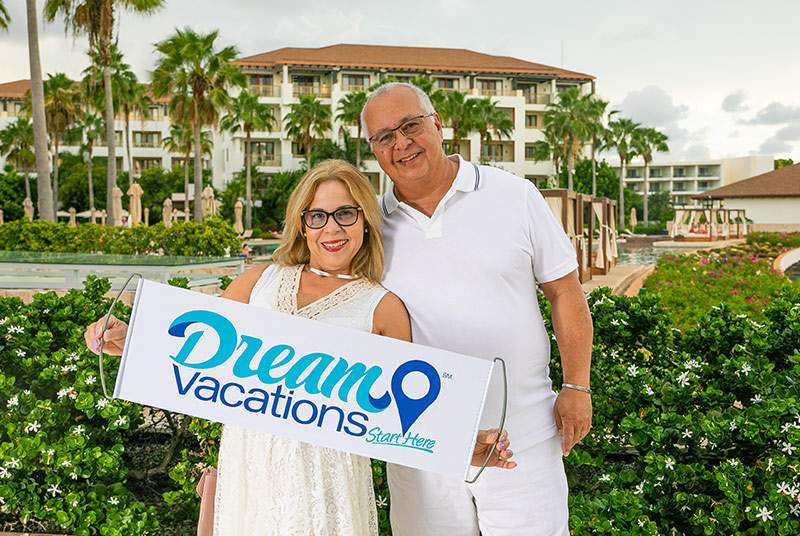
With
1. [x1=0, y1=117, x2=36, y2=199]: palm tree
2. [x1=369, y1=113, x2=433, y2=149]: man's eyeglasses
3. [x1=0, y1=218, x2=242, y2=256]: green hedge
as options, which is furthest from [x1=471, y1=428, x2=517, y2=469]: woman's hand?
[x1=0, y1=117, x2=36, y2=199]: palm tree

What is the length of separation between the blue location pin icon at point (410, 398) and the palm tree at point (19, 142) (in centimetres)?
6245

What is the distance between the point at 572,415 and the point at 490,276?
52 centimetres

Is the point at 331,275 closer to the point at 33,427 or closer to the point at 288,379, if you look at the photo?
the point at 288,379

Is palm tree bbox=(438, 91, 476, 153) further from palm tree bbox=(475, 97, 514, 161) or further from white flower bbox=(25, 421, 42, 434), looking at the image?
white flower bbox=(25, 421, 42, 434)

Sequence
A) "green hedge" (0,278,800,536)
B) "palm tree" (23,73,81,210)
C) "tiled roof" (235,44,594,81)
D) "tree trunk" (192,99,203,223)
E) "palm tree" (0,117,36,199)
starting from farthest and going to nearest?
"tiled roof" (235,44,594,81)
"palm tree" (0,117,36,199)
"palm tree" (23,73,81,210)
"tree trunk" (192,99,203,223)
"green hedge" (0,278,800,536)

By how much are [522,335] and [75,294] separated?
3148mm

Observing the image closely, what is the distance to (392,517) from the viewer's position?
2.56 m

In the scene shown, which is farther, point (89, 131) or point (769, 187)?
point (769, 187)

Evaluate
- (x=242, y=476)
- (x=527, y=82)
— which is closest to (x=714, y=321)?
(x=242, y=476)

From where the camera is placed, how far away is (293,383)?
217 cm

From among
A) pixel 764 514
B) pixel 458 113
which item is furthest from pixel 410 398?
pixel 458 113

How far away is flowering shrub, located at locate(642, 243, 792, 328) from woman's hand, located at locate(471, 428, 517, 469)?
207 inches

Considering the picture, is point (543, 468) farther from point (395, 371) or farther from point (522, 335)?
point (395, 371)

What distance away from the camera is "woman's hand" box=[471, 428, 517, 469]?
218cm
